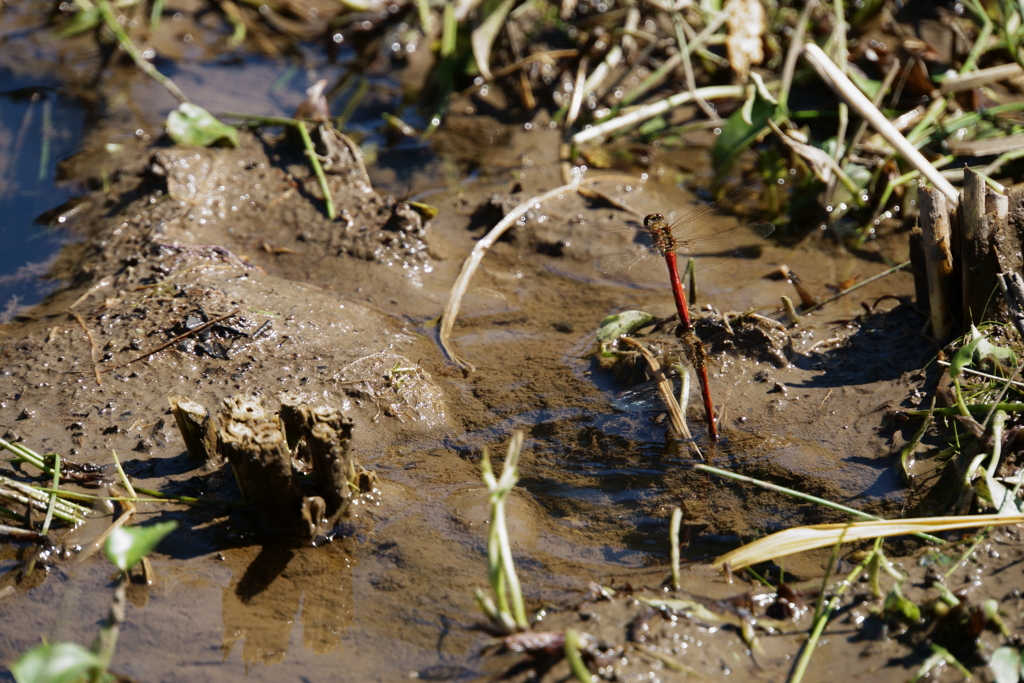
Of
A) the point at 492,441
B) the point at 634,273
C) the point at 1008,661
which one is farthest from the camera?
the point at 634,273

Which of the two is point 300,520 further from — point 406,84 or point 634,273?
point 406,84

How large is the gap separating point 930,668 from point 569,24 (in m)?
4.61

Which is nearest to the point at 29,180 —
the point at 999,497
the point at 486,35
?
the point at 486,35

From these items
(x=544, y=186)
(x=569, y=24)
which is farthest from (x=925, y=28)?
(x=544, y=186)

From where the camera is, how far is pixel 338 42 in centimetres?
591

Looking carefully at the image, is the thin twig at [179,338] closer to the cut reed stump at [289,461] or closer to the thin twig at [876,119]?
the cut reed stump at [289,461]

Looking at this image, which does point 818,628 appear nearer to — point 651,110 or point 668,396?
point 668,396

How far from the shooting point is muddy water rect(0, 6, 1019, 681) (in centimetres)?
220

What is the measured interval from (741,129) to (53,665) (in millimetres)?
3933

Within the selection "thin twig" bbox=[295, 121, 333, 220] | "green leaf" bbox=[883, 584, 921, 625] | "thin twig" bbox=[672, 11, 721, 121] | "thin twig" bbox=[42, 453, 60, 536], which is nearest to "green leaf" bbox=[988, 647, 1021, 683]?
"green leaf" bbox=[883, 584, 921, 625]

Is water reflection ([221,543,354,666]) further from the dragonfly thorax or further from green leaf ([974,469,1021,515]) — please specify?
green leaf ([974,469,1021,515])

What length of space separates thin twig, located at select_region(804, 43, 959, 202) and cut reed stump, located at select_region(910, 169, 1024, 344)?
0.83 ft

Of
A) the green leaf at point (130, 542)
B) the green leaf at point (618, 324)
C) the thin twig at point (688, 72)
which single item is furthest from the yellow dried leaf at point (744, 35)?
the green leaf at point (130, 542)

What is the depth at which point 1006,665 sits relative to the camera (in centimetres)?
195
